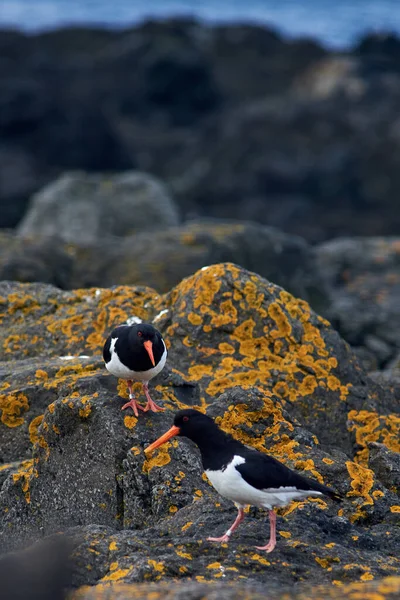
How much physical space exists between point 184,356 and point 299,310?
1.40m

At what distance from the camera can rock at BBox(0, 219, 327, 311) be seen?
17109 millimetres

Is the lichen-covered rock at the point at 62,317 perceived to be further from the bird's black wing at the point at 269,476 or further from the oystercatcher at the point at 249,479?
the bird's black wing at the point at 269,476

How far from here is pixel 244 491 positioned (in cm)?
729

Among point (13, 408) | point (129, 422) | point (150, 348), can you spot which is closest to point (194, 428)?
point (129, 422)

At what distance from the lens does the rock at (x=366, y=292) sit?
18422 millimetres

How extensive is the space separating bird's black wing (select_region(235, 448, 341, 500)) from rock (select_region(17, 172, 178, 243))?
20198 millimetres

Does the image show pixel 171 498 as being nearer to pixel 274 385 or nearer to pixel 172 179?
pixel 274 385

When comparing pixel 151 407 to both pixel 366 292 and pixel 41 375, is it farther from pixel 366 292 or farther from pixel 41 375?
pixel 366 292

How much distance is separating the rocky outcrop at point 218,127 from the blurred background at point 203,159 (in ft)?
0.33

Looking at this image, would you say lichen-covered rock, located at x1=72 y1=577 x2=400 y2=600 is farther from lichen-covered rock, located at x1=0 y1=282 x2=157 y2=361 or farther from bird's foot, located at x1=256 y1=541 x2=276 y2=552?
lichen-covered rock, located at x1=0 y1=282 x2=157 y2=361

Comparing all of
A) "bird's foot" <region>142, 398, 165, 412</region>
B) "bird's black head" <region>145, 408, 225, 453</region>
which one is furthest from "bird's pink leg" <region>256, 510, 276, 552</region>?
"bird's foot" <region>142, 398, 165, 412</region>

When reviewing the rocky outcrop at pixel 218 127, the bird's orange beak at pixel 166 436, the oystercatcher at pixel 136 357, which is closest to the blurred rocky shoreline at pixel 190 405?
the oystercatcher at pixel 136 357

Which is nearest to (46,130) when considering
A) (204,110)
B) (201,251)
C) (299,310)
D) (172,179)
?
(172,179)

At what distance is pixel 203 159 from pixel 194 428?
39.9 metres
